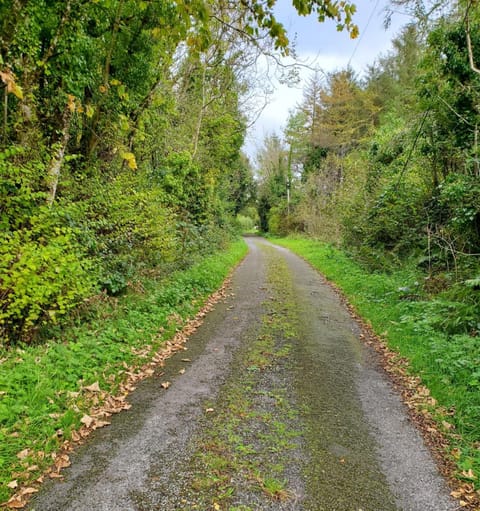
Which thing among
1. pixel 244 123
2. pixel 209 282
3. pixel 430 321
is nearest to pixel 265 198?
pixel 244 123

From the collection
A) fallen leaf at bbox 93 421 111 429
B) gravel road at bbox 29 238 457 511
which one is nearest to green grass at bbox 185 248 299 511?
gravel road at bbox 29 238 457 511

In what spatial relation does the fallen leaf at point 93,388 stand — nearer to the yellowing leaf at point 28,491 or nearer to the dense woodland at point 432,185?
the yellowing leaf at point 28,491

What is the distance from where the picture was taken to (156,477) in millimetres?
2773

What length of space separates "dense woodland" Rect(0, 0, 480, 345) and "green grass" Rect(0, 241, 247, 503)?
0.49m

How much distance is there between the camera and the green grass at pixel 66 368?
2.95 m

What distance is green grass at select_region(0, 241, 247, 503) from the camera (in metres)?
2.95

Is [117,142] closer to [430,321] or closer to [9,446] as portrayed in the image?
[9,446]

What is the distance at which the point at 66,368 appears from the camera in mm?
4094

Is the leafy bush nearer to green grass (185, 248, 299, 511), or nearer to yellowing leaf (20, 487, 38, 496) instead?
yellowing leaf (20, 487, 38, 496)

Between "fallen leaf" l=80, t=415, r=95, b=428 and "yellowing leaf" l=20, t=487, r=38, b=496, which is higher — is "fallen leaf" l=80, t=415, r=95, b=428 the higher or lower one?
the higher one

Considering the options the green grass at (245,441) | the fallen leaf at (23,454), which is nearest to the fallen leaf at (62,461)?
the fallen leaf at (23,454)

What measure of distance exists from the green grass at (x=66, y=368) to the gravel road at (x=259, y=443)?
1.08 ft

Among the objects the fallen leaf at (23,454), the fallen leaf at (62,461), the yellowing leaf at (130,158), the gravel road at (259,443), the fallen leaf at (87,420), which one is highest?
the yellowing leaf at (130,158)

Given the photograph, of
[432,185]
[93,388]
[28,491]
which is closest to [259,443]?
[28,491]
